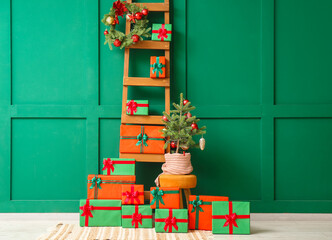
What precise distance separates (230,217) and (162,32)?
160 centimetres

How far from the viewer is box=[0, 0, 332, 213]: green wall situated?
2961 millimetres

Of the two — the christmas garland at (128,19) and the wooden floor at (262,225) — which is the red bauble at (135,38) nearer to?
the christmas garland at (128,19)

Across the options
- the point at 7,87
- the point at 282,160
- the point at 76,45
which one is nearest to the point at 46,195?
the point at 7,87

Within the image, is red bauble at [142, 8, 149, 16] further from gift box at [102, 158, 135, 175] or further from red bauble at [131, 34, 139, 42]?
gift box at [102, 158, 135, 175]

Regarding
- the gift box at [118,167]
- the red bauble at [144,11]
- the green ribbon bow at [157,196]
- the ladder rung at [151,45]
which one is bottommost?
the green ribbon bow at [157,196]

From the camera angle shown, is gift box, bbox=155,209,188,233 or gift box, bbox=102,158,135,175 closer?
gift box, bbox=155,209,188,233

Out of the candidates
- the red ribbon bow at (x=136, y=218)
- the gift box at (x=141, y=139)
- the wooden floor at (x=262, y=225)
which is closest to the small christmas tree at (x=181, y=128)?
the gift box at (x=141, y=139)

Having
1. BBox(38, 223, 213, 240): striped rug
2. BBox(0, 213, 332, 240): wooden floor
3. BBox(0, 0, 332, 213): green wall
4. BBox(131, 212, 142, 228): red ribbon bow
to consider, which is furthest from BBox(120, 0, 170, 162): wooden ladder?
BBox(0, 213, 332, 240): wooden floor

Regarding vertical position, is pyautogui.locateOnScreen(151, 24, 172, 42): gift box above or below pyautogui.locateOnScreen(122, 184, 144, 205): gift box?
above

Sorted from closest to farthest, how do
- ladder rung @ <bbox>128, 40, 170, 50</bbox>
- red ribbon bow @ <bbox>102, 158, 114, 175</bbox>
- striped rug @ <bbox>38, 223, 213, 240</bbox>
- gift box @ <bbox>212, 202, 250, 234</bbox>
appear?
striped rug @ <bbox>38, 223, 213, 240</bbox>, gift box @ <bbox>212, 202, 250, 234</bbox>, red ribbon bow @ <bbox>102, 158, 114, 175</bbox>, ladder rung @ <bbox>128, 40, 170, 50</bbox>

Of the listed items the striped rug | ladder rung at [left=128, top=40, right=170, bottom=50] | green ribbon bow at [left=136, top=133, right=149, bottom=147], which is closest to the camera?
the striped rug

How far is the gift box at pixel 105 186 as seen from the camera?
260 cm

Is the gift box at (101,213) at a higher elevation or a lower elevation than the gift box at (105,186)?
lower

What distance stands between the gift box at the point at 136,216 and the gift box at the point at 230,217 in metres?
0.49
